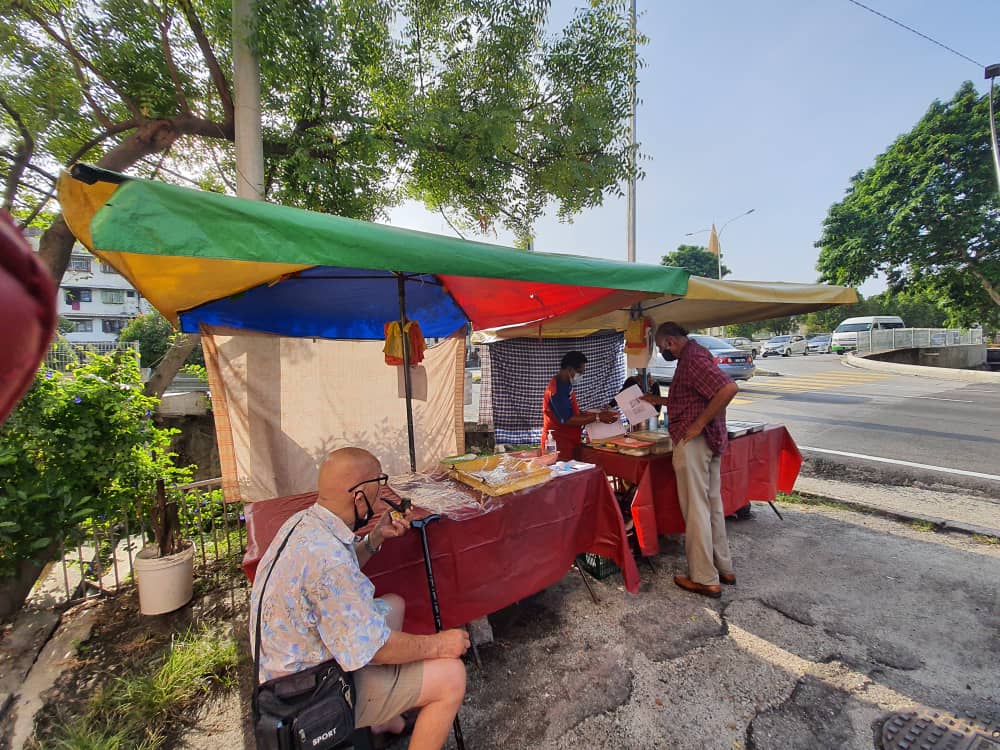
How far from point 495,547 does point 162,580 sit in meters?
2.44

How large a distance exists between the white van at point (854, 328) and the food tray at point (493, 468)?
3321cm

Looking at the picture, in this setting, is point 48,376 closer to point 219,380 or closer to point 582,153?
point 219,380

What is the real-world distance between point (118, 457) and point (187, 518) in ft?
3.67

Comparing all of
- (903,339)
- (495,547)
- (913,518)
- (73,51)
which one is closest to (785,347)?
(903,339)

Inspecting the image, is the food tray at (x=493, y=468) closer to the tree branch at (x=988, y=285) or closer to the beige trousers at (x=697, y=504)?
the beige trousers at (x=697, y=504)

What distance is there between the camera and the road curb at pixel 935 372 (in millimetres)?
15883

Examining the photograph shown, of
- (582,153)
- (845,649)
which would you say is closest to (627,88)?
(582,153)

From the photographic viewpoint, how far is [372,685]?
1.80m

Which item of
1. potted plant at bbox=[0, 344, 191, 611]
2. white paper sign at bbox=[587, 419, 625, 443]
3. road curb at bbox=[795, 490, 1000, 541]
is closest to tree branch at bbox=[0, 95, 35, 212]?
potted plant at bbox=[0, 344, 191, 611]

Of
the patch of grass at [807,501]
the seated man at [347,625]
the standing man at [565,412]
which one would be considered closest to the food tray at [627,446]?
the standing man at [565,412]

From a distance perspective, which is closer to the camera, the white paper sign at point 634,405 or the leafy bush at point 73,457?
the leafy bush at point 73,457

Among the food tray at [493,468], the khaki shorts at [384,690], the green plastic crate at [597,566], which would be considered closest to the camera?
the khaki shorts at [384,690]

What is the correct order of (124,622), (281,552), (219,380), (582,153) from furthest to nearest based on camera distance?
(582,153) < (219,380) < (124,622) < (281,552)

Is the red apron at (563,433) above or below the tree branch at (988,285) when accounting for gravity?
below
